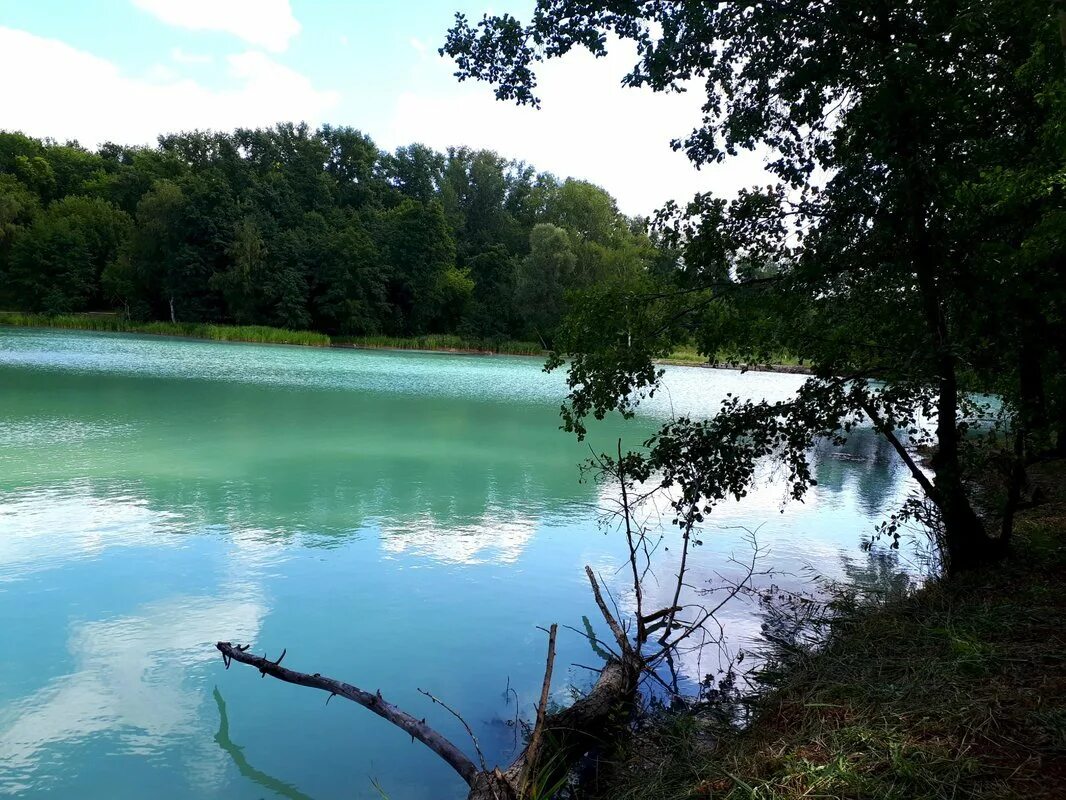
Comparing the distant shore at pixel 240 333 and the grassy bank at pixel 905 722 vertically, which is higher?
the distant shore at pixel 240 333

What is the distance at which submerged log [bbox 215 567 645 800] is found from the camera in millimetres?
3172

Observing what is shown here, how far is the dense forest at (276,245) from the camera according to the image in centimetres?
6228

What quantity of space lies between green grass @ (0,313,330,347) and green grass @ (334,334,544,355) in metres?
5.19

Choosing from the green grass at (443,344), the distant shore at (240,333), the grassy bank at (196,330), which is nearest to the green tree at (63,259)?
the distant shore at (240,333)

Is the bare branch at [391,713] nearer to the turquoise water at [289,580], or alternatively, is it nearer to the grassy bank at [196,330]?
the turquoise water at [289,580]

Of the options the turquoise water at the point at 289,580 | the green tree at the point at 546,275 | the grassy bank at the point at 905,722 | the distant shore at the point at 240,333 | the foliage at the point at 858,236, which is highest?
the green tree at the point at 546,275

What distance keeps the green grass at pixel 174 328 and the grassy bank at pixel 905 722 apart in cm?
5622

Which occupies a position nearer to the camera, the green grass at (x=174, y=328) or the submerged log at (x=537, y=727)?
the submerged log at (x=537, y=727)

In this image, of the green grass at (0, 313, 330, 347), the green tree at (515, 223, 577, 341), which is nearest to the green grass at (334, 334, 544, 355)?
the green tree at (515, 223, 577, 341)

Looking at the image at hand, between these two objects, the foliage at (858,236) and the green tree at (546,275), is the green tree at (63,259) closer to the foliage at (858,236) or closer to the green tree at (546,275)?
the green tree at (546,275)

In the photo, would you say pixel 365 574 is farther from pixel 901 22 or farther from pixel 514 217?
pixel 514 217

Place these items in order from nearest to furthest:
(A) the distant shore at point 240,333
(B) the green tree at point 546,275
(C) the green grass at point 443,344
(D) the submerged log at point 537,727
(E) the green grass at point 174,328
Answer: (D) the submerged log at point 537,727 < (A) the distant shore at point 240,333 < (E) the green grass at point 174,328 < (C) the green grass at point 443,344 < (B) the green tree at point 546,275

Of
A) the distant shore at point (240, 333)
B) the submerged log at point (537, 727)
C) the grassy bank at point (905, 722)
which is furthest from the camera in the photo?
the distant shore at point (240, 333)

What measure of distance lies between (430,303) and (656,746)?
6731cm
